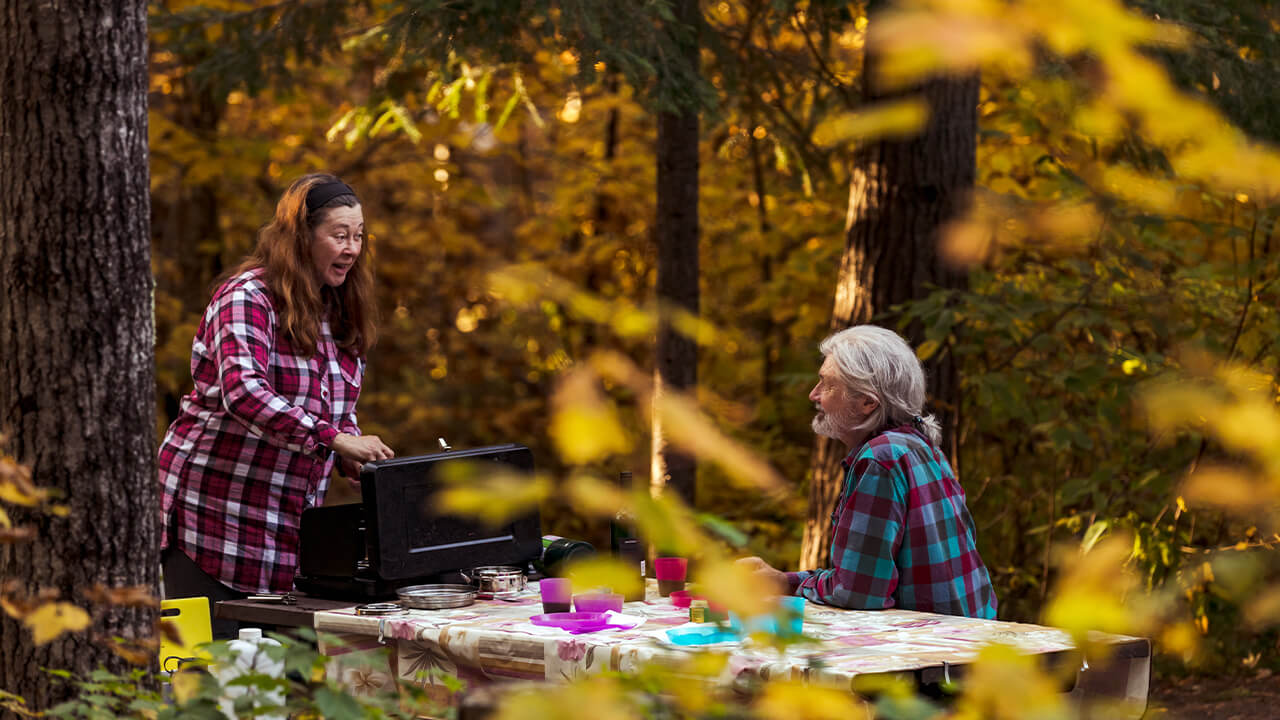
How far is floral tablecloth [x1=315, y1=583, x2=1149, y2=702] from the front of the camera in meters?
2.35

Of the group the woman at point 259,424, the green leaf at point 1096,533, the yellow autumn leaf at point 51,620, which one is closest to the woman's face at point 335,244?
the woman at point 259,424

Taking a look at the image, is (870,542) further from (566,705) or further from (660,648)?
(566,705)

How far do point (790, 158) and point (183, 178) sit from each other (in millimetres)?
4544

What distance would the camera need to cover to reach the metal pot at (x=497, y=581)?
131 inches

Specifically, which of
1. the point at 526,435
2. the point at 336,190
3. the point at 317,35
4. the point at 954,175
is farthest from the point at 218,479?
the point at 526,435

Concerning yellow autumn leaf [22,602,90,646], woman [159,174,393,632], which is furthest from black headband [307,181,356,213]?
yellow autumn leaf [22,602,90,646]

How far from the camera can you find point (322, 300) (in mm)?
3832

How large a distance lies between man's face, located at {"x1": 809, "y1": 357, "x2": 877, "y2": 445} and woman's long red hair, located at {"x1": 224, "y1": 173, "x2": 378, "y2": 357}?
1.37 meters

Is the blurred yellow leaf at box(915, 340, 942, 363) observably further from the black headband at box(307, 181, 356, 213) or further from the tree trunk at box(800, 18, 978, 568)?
the black headband at box(307, 181, 356, 213)

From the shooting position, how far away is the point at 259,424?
3482 mm

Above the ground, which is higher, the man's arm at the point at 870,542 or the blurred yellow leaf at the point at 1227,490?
the blurred yellow leaf at the point at 1227,490

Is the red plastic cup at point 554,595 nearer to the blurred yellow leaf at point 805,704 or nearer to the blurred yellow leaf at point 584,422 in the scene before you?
the blurred yellow leaf at point 805,704

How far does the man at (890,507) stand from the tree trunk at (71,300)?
1654mm

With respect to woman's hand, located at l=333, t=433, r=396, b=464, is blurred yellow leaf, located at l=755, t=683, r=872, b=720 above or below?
below
